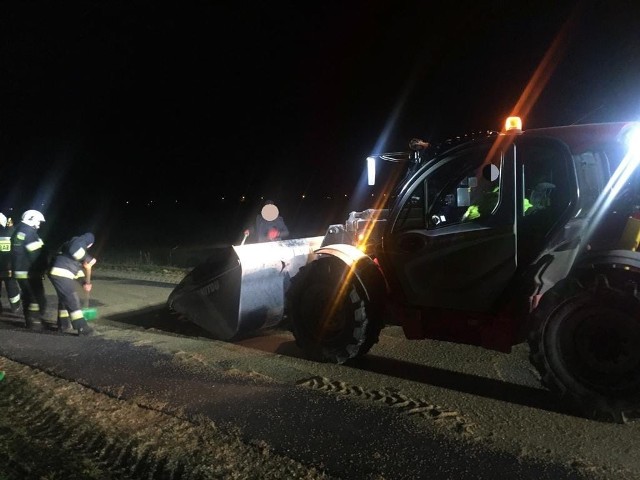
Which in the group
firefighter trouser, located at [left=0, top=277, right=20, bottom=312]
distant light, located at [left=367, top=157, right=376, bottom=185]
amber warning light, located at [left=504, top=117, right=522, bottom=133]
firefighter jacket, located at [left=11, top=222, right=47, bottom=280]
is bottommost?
firefighter trouser, located at [left=0, top=277, right=20, bottom=312]

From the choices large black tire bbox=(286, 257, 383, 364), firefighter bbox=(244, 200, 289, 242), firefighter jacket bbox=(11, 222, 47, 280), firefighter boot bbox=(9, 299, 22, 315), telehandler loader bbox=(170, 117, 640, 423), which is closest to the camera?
telehandler loader bbox=(170, 117, 640, 423)

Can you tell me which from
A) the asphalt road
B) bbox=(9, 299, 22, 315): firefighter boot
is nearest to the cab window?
the asphalt road

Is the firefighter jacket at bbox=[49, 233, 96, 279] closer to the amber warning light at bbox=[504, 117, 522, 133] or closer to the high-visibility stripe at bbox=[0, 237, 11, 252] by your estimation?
the high-visibility stripe at bbox=[0, 237, 11, 252]

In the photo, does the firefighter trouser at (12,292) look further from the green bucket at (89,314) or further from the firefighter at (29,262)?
the green bucket at (89,314)

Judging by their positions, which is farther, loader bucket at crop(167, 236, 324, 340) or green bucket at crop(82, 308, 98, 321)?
green bucket at crop(82, 308, 98, 321)

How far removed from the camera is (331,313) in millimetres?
5281

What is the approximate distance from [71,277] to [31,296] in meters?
1.03

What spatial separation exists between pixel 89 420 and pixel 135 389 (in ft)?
2.21

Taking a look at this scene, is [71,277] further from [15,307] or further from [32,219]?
[15,307]

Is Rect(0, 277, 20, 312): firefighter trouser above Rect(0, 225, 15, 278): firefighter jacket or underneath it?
underneath

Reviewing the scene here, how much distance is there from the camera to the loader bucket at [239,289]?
6016 mm

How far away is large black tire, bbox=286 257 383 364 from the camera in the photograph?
507cm

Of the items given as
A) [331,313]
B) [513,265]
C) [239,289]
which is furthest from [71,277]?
[513,265]

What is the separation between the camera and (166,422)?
3998 millimetres
